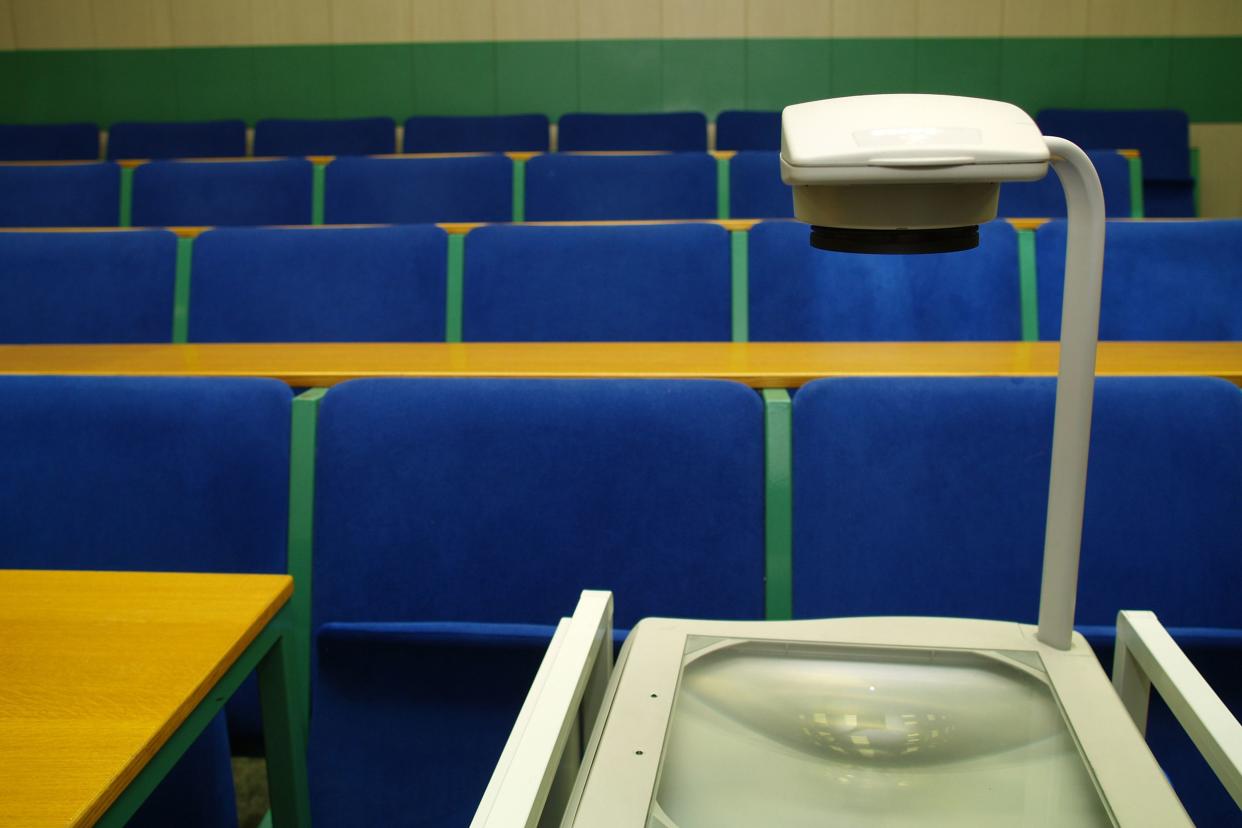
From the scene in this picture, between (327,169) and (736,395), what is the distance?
2.23 metres

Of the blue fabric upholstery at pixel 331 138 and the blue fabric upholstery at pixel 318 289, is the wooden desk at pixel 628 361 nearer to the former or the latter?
the blue fabric upholstery at pixel 318 289

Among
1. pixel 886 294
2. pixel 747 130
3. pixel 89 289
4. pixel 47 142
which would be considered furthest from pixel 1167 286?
pixel 47 142

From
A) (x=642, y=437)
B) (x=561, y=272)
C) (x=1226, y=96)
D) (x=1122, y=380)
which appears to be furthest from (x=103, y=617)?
(x=1226, y=96)

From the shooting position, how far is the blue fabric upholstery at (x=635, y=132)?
4492mm

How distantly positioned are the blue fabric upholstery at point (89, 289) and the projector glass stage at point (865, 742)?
1.79 meters

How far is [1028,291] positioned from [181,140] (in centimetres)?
397

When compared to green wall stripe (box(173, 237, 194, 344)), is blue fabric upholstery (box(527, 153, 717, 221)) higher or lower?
higher

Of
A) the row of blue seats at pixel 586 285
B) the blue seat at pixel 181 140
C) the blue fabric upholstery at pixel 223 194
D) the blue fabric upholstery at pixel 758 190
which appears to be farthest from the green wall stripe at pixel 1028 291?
the blue seat at pixel 181 140

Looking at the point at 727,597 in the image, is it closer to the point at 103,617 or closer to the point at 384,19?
the point at 103,617

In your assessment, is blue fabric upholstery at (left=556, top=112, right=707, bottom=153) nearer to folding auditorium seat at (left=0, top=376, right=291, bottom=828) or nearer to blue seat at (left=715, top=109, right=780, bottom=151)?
blue seat at (left=715, top=109, right=780, bottom=151)

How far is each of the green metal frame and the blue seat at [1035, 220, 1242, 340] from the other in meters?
1.56

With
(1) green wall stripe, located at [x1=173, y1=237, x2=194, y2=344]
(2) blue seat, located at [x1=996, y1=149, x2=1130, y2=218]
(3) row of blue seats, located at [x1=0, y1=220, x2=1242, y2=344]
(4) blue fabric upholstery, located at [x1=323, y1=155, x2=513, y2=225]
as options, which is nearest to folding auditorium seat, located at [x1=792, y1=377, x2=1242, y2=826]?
(3) row of blue seats, located at [x1=0, y1=220, x2=1242, y2=344]

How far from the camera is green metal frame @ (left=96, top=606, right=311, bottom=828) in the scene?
25.7 inches

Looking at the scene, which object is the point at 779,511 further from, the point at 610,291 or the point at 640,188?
the point at 640,188
